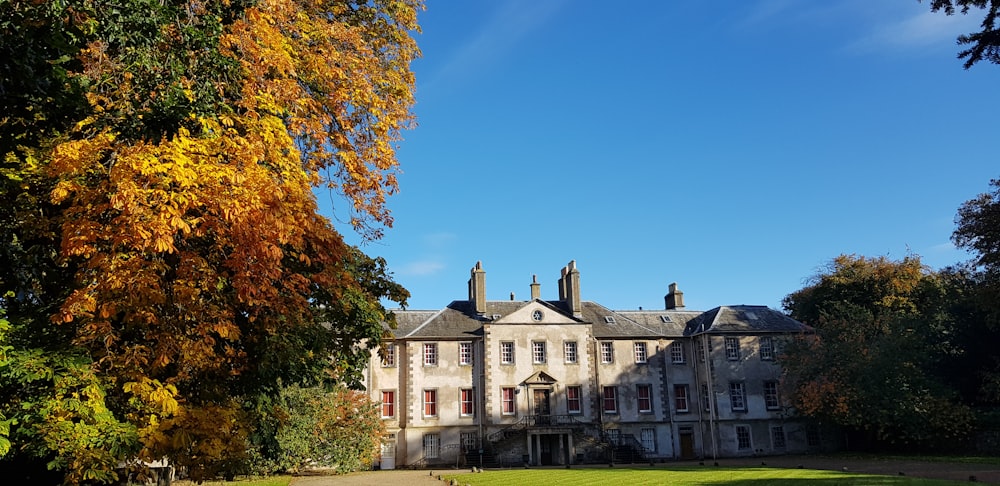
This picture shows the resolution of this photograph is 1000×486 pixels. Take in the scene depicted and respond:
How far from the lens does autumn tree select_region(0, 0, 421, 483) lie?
8164 millimetres

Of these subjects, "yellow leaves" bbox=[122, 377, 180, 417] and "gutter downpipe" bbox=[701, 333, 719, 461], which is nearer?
"yellow leaves" bbox=[122, 377, 180, 417]

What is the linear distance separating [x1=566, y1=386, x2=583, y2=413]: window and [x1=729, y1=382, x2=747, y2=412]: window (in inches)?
353

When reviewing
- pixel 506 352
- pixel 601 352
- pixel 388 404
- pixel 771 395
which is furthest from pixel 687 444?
pixel 388 404

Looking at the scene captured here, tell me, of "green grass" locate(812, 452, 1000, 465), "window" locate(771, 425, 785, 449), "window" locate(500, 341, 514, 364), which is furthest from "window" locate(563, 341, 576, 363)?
"green grass" locate(812, 452, 1000, 465)

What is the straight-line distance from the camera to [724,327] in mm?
41094

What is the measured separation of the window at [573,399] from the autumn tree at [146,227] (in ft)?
95.8

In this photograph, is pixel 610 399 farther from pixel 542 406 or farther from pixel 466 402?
pixel 466 402

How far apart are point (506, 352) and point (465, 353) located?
2.40 meters

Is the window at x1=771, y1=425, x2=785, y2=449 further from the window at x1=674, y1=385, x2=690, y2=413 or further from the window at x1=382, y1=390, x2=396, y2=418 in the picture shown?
the window at x1=382, y1=390, x2=396, y2=418

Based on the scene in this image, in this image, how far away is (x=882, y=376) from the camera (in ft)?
112

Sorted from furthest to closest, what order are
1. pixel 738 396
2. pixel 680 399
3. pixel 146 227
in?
pixel 680 399
pixel 738 396
pixel 146 227

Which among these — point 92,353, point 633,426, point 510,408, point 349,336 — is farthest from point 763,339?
point 92,353

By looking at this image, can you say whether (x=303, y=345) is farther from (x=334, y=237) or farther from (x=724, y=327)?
(x=724, y=327)

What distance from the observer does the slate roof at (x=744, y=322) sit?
4094 centimetres
